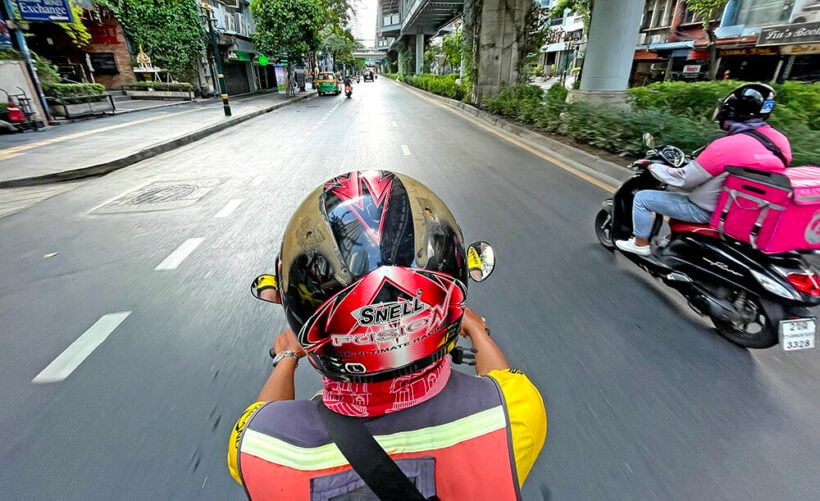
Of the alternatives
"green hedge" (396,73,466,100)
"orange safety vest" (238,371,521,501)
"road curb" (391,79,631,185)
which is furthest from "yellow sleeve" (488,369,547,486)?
"green hedge" (396,73,466,100)

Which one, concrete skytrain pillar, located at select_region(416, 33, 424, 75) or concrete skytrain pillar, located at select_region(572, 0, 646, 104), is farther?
concrete skytrain pillar, located at select_region(416, 33, 424, 75)

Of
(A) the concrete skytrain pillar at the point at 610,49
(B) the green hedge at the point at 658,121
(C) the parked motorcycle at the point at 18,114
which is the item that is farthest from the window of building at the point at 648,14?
(C) the parked motorcycle at the point at 18,114

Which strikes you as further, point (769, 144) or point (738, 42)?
point (738, 42)

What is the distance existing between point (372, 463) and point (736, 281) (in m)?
2.77

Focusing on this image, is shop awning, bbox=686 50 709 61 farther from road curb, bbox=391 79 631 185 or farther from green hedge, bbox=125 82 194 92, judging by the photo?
green hedge, bbox=125 82 194 92

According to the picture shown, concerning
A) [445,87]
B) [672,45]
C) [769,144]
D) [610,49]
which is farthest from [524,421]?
A: [672,45]

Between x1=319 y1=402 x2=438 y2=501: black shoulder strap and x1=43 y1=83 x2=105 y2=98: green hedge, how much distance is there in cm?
1886

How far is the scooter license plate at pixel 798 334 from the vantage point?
2223mm

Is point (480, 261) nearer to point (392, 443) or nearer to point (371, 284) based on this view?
point (371, 284)

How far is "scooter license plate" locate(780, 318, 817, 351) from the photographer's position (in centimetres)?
222

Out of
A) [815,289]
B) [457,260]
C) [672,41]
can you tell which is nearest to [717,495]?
[815,289]

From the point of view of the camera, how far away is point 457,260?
3.78ft

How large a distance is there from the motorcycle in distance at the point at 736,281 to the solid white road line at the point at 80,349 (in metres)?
4.16

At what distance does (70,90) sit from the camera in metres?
14.4
